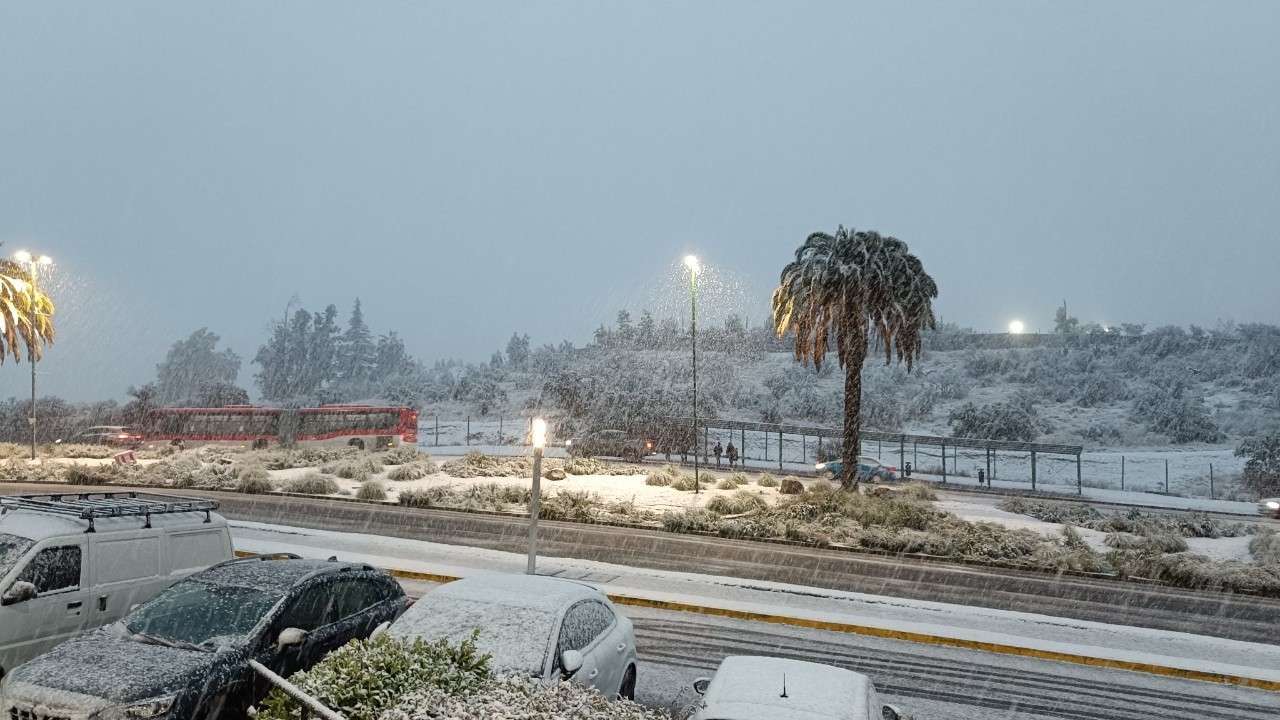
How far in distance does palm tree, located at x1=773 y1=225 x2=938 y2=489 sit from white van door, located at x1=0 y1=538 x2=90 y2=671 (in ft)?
88.5

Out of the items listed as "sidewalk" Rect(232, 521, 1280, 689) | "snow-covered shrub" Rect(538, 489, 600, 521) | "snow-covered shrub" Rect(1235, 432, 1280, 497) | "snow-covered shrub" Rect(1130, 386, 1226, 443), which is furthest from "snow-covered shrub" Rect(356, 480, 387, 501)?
"snow-covered shrub" Rect(1130, 386, 1226, 443)

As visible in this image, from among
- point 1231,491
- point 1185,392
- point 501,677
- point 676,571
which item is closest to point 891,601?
point 676,571

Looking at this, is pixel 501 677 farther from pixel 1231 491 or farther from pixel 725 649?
pixel 1231 491

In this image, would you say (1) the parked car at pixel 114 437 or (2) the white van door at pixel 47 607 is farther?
(1) the parked car at pixel 114 437

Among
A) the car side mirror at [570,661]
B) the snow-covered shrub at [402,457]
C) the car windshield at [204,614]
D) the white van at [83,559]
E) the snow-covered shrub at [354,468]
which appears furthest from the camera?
the snow-covered shrub at [402,457]

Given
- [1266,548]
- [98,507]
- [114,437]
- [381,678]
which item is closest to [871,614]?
[381,678]

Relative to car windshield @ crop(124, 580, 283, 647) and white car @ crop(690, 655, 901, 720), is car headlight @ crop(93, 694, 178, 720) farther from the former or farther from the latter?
white car @ crop(690, 655, 901, 720)

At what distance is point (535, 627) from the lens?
23.6 feet

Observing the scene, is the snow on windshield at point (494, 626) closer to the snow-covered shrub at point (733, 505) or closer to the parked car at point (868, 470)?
the snow-covered shrub at point (733, 505)

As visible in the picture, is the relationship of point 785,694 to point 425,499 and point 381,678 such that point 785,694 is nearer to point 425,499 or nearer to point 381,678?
point 381,678

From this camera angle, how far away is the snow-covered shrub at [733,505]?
90.3 feet

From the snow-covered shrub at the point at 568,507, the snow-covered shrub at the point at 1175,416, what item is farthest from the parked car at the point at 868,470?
the snow-covered shrub at the point at 1175,416

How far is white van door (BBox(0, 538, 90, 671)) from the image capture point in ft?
26.1

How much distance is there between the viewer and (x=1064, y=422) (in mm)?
77812
